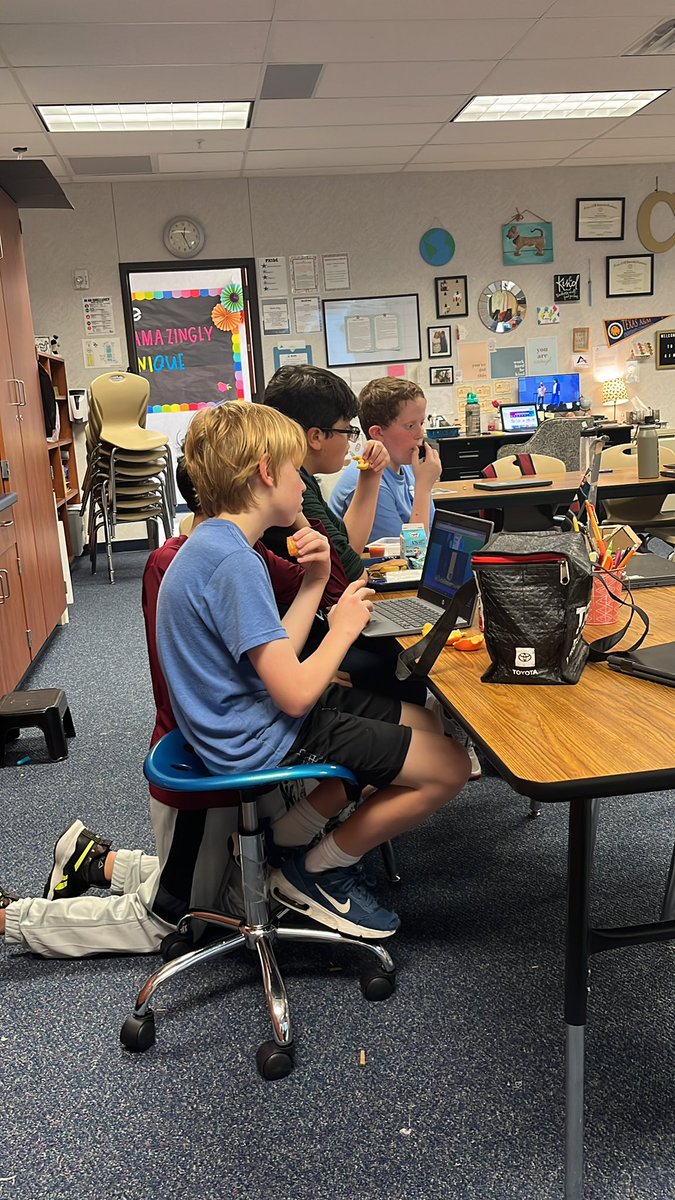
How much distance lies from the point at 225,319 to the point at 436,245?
179 centimetres

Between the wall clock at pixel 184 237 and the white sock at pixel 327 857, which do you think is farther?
the wall clock at pixel 184 237

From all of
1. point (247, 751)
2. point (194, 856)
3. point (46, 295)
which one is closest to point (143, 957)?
point (194, 856)

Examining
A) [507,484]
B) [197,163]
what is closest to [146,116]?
[197,163]

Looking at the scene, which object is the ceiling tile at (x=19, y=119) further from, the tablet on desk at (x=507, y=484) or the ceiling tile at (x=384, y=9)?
the tablet on desk at (x=507, y=484)

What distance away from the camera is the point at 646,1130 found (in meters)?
1.39

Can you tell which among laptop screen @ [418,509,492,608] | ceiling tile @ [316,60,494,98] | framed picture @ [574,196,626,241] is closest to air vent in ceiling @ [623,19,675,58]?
ceiling tile @ [316,60,494,98]

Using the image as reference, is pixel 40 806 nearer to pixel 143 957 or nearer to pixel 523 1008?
pixel 143 957

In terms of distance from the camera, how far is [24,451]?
4.13 metres

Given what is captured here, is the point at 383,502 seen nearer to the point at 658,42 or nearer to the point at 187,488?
the point at 187,488

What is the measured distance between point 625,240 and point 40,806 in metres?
6.84

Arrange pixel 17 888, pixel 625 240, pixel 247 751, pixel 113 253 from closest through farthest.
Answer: pixel 247 751
pixel 17 888
pixel 113 253
pixel 625 240

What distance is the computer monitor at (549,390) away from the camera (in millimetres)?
7562

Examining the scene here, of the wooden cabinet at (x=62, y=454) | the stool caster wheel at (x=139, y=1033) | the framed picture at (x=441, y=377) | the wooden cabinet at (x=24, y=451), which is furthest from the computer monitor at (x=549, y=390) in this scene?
the stool caster wheel at (x=139, y=1033)

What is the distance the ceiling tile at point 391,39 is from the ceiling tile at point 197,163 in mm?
1836
